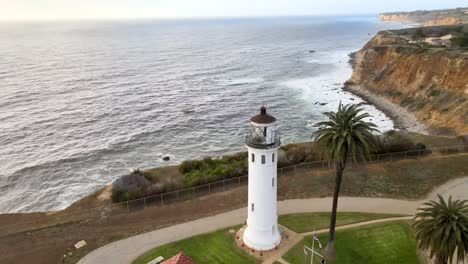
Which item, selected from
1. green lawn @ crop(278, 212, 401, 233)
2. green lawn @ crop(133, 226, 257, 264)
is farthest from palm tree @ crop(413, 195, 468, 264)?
green lawn @ crop(133, 226, 257, 264)

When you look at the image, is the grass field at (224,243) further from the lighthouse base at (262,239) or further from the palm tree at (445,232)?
the palm tree at (445,232)

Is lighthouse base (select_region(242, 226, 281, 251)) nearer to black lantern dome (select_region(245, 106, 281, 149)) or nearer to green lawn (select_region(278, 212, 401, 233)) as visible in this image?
green lawn (select_region(278, 212, 401, 233))

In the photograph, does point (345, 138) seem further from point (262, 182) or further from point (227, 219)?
point (227, 219)

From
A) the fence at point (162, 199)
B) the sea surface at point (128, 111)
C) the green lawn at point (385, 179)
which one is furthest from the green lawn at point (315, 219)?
the sea surface at point (128, 111)

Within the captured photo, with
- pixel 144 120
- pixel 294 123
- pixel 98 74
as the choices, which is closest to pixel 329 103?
pixel 294 123

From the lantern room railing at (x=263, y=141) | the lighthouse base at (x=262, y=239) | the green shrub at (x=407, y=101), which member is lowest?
the green shrub at (x=407, y=101)

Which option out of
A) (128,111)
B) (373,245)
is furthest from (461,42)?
(128,111)
